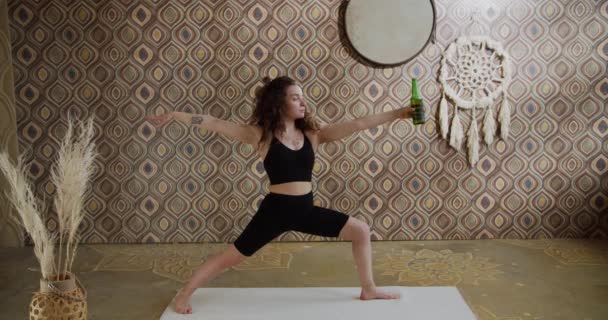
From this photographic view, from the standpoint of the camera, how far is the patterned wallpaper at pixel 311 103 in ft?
12.2

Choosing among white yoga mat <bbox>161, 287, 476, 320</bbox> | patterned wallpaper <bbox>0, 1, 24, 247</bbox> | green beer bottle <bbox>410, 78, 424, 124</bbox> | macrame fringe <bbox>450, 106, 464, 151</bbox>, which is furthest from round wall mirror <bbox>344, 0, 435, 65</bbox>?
patterned wallpaper <bbox>0, 1, 24, 247</bbox>

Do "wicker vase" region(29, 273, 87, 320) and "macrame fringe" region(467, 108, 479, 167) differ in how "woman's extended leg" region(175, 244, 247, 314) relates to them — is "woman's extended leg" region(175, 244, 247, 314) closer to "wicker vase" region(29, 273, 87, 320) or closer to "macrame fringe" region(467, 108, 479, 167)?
"wicker vase" region(29, 273, 87, 320)

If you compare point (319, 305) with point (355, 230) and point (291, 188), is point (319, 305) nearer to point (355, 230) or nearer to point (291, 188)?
point (355, 230)

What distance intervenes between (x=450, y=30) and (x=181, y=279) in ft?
8.36

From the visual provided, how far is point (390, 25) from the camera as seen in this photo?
12.0ft

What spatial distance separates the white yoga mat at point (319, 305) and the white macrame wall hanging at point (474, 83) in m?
1.36

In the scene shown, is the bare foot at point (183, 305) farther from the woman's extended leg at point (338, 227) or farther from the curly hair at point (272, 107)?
the curly hair at point (272, 107)

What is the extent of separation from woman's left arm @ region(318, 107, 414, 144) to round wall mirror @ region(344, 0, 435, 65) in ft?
3.81

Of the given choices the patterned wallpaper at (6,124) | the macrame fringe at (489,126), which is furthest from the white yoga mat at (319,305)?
the patterned wallpaper at (6,124)

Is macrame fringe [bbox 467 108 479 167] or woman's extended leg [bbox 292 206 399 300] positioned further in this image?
macrame fringe [bbox 467 108 479 167]

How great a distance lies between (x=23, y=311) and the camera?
2.68 m

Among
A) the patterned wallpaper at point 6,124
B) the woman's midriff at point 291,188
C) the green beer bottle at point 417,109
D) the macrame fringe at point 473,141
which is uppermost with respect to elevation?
the green beer bottle at point 417,109

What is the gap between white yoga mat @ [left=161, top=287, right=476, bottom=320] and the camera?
2541 mm

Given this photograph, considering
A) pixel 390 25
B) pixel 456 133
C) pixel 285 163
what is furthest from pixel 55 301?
pixel 456 133
